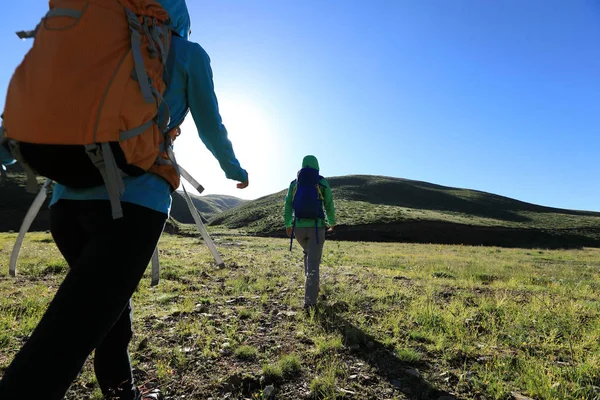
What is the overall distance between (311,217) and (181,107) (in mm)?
4496

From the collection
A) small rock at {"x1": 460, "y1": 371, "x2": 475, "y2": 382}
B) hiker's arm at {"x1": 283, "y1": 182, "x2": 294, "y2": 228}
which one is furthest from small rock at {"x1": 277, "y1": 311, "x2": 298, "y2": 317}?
small rock at {"x1": 460, "y1": 371, "x2": 475, "y2": 382}

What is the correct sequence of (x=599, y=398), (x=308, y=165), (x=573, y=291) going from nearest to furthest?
(x=599, y=398) → (x=308, y=165) → (x=573, y=291)

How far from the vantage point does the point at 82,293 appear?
135cm

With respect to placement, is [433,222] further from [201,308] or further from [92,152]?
[92,152]

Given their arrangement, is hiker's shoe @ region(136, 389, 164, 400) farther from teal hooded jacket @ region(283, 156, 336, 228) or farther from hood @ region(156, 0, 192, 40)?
teal hooded jacket @ region(283, 156, 336, 228)

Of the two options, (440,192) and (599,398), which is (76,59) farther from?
(440,192)

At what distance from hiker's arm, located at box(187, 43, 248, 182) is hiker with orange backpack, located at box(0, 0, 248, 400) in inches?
5.3

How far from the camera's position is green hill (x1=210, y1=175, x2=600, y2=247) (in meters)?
49.6

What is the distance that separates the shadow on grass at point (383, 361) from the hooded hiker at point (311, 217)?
709mm

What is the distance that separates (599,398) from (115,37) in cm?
472

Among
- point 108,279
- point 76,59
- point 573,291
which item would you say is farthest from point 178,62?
point 573,291

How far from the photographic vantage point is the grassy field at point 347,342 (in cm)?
346

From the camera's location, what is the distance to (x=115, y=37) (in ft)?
4.83

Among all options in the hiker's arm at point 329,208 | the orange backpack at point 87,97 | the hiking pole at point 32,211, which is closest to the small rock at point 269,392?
the hiking pole at point 32,211
